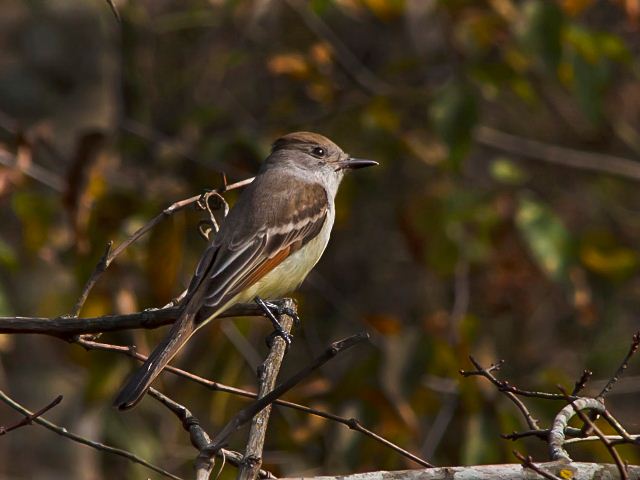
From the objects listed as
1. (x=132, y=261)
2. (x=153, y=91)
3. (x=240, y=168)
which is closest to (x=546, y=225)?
(x=240, y=168)

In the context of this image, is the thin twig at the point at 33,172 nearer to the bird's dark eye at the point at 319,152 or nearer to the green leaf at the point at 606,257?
the bird's dark eye at the point at 319,152

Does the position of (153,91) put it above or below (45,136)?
above

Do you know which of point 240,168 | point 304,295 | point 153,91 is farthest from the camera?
point 153,91

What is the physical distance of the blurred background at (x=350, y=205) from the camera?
5.72 meters

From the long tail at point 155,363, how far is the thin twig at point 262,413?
1.14 feet

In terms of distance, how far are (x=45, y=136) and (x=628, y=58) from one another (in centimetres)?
324

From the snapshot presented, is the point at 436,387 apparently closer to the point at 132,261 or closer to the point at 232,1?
the point at 132,261

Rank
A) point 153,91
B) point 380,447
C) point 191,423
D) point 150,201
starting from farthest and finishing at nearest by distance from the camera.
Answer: point 153,91
point 150,201
point 380,447
point 191,423

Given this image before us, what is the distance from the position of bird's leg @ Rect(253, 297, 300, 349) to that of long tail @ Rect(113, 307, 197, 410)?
293 mm

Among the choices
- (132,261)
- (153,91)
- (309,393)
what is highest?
(153,91)

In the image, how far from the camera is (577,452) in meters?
6.43

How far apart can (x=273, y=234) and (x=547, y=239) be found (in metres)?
1.67

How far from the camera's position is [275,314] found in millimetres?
4316

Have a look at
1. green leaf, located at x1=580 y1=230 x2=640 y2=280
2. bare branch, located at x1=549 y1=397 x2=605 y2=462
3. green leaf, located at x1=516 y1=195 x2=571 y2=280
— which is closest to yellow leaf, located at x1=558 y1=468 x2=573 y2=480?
bare branch, located at x1=549 y1=397 x2=605 y2=462
